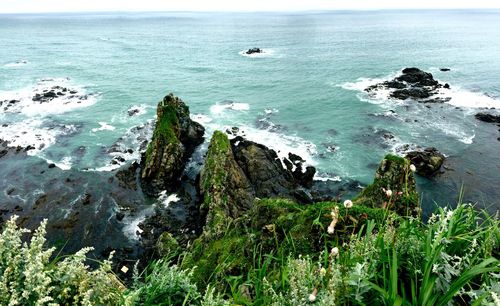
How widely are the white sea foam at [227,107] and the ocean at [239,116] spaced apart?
0.32 m

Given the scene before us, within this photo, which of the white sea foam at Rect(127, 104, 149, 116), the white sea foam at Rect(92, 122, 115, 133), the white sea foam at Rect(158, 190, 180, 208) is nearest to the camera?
the white sea foam at Rect(158, 190, 180, 208)

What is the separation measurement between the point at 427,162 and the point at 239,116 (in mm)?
26974

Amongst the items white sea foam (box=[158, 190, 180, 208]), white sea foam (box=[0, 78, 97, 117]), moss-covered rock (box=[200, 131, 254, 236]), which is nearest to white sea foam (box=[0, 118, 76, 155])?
white sea foam (box=[0, 78, 97, 117])

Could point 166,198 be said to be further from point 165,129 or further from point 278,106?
point 278,106

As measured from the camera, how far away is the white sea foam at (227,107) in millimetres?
56406

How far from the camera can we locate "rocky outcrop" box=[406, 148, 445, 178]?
1428 inches

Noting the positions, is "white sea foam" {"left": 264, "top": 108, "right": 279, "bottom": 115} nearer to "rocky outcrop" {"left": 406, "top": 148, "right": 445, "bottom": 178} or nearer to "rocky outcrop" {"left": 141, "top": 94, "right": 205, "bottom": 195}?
"rocky outcrop" {"left": 141, "top": 94, "right": 205, "bottom": 195}

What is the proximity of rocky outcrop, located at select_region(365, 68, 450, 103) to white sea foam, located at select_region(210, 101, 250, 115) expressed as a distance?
76.9 ft

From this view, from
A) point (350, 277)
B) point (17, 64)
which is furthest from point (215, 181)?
point (17, 64)

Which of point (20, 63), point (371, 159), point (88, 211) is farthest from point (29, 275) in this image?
point (20, 63)

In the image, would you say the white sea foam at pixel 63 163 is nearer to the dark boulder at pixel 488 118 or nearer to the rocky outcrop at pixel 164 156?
the rocky outcrop at pixel 164 156

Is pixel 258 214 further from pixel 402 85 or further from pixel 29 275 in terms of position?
pixel 402 85

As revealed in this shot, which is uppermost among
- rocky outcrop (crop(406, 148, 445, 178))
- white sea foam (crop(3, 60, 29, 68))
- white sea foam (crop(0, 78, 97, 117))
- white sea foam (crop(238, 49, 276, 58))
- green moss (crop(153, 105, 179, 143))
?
white sea foam (crop(3, 60, 29, 68))

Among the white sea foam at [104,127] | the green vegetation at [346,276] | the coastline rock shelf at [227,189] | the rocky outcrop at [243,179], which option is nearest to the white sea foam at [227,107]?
the coastline rock shelf at [227,189]
